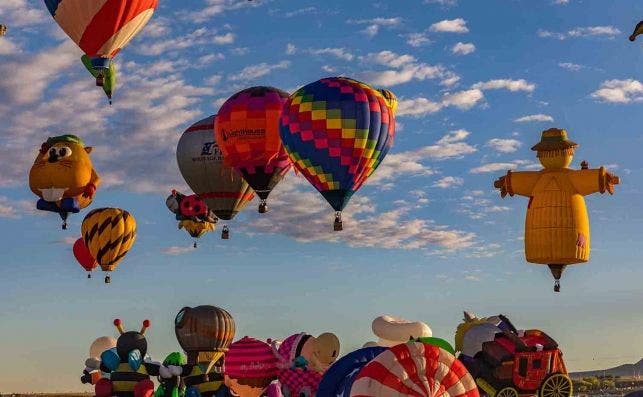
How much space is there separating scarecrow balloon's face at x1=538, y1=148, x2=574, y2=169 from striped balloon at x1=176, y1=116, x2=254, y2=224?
10.2m

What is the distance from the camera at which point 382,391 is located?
41.2ft

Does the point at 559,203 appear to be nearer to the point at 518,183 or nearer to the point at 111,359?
the point at 518,183

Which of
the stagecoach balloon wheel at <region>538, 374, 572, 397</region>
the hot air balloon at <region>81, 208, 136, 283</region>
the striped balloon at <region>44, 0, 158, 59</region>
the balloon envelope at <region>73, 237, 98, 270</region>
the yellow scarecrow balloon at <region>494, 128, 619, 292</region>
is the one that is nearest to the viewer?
the stagecoach balloon wheel at <region>538, 374, 572, 397</region>

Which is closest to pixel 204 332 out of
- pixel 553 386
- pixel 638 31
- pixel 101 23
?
pixel 101 23

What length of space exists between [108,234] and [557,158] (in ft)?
53.9

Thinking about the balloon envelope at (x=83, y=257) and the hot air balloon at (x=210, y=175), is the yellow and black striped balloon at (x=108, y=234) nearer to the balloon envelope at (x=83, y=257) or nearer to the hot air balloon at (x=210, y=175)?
the balloon envelope at (x=83, y=257)

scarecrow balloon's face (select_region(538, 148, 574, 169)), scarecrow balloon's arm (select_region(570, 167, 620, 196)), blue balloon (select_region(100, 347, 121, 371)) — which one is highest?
scarecrow balloon's face (select_region(538, 148, 574, 169))

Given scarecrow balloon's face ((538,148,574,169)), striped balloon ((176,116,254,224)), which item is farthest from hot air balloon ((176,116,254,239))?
scarecrow balloon's face ((538,148,574,169))

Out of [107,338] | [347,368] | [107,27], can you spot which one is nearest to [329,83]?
[107,27]

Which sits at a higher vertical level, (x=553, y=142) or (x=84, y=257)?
(x=553, y=142)

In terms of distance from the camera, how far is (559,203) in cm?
2823

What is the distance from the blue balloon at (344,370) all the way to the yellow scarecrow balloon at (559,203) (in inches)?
579

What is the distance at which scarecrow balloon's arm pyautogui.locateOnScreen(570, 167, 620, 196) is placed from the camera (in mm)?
28438

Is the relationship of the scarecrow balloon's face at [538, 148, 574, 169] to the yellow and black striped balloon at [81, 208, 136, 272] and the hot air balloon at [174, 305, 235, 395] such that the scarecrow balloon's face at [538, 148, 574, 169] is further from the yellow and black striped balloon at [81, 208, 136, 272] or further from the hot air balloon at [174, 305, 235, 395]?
the yellow and black striped balloon at [81, 208, 136, 272]
